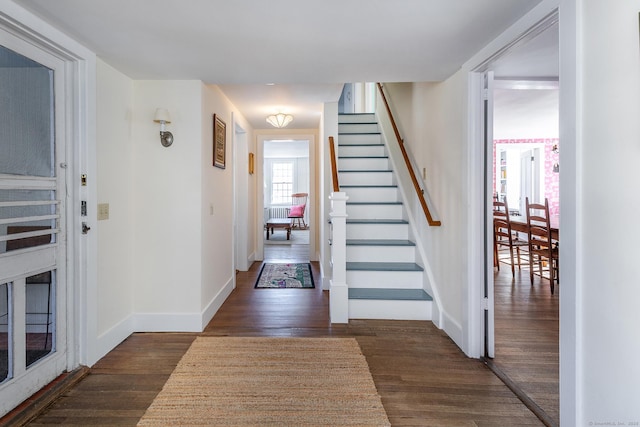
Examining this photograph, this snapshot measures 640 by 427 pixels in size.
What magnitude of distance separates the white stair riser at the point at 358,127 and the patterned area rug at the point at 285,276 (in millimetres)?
2224

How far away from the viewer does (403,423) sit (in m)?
1.69

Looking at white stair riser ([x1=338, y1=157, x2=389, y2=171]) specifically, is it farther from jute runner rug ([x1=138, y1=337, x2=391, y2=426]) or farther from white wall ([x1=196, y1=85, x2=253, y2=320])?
jute runner rug ([x1=138, y1=337, x2=391, y2=426])

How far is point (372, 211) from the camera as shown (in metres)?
4.04

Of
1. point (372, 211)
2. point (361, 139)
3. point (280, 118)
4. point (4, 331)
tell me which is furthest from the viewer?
point (361, 139)

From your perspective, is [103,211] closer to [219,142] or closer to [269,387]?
[219,142]

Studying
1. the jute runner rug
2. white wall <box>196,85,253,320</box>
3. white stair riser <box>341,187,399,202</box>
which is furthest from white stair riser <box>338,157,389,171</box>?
the jute runner rug

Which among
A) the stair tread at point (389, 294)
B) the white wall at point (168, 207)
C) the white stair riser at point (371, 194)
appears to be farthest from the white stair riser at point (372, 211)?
the white wall at point (168, 207)

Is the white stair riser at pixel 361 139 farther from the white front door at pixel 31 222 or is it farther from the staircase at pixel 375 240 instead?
the white front door at pixel 31 222

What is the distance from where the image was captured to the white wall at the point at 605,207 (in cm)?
120

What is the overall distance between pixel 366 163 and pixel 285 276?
76.2 inches

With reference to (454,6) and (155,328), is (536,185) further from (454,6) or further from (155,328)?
(155,328)

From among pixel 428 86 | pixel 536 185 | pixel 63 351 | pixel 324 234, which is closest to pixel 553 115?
pixel 536 185

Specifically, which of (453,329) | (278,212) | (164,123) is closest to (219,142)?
(164,123)

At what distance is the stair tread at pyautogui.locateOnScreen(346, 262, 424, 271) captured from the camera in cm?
323
